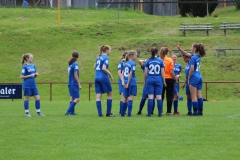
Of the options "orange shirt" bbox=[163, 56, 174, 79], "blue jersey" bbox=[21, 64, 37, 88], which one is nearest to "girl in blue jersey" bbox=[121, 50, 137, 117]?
"orange shirt" bbox=[163, 56, 174, 79]

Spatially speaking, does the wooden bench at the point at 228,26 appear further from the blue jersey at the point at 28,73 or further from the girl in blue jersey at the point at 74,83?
the blue jersey at the point at 28,73

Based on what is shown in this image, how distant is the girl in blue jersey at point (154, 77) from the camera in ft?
55.9

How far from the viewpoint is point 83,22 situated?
5319 cm

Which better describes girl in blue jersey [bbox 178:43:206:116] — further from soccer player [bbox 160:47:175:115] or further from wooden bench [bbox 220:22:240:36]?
wooden bench [bbox 220:22:240:36]

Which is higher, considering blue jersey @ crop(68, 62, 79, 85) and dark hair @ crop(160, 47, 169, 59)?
dark hair @ crop(160, 47, 169, 59)

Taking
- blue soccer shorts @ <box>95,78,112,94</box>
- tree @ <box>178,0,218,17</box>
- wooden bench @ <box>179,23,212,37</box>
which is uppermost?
tree @ <box>178,0,218,17</box>

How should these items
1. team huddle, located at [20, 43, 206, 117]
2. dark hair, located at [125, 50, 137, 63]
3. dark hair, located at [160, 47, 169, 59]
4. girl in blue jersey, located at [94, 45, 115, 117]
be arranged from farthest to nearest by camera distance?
1. dark hair, located at [160, 47, 169, 59]
2. dark hair, located at [125, 50, 137, 63]
3. girl in blue jersey, located at [94, 45, 115, 117]
4. team huddle, located at [20, 43, 206, 117]

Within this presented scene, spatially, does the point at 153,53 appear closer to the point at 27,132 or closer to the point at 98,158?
the point at 27,132

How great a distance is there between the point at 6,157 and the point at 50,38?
125ft

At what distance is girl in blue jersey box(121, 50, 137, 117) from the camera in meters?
17.4

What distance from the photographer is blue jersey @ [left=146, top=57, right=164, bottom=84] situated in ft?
55.8

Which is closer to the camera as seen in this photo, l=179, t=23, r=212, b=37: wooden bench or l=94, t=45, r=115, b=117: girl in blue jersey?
l=94, t=45, r=115, b=117: girl in blue jersey

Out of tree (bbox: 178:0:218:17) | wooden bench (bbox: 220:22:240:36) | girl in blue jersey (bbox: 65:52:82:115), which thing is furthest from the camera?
tree (bbox: 178:0:218:17)

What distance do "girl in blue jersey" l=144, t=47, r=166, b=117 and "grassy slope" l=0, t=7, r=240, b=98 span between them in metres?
17.5
